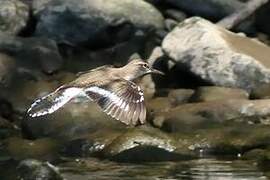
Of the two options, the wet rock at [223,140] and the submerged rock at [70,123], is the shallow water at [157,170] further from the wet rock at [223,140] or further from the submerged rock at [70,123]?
the submerged rock at [70,123]

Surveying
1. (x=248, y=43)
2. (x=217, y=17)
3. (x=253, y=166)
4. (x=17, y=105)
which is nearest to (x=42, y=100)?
(x=253, y=166)

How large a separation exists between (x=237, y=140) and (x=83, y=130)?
7.09ft

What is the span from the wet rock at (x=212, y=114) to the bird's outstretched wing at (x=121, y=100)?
11.3 ft

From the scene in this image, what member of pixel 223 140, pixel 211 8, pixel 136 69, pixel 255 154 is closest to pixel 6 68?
pixel 223 140

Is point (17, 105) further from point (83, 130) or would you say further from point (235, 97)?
point (235, 97)

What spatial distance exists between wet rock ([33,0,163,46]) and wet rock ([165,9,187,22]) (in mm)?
769

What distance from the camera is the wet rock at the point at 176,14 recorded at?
1595 cm

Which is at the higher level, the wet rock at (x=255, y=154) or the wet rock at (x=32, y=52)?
the wet rock at (x=32, y=52)

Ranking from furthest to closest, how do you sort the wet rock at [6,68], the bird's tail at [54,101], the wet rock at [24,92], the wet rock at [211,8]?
the wet rock at [211,8], the wet rock at [6,68], the wet rock at [24,92], the bird's tail at [54,101]

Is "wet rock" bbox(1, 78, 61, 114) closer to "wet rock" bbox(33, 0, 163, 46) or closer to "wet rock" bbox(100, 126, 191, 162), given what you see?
"wet rock" bbox(33, 0, 163, 46)

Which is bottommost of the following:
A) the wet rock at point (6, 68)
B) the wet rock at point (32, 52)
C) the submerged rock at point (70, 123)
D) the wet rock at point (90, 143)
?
the wet rock at point (90, 143)

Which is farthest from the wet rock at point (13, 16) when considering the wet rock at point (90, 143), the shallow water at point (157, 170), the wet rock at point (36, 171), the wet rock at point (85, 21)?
the wet rock at point (36, 171)

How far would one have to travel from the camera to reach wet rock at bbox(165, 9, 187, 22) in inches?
628

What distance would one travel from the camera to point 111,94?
7430mm
